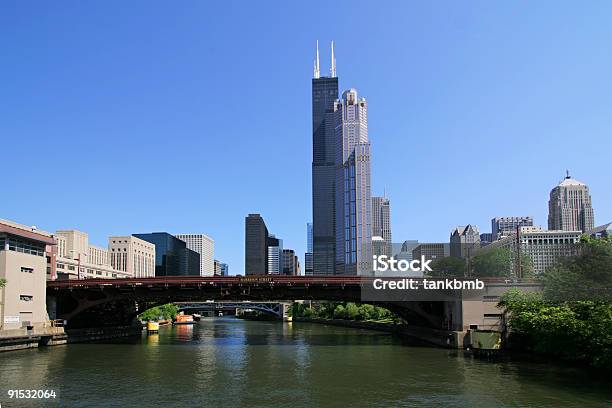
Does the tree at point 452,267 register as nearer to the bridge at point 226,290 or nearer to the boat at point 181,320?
the bridge at point 226,290

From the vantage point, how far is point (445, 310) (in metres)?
84.7

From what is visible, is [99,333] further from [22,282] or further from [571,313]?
[571,313]

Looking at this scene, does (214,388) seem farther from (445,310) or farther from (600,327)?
(445,310)

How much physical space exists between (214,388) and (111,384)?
28.0ft

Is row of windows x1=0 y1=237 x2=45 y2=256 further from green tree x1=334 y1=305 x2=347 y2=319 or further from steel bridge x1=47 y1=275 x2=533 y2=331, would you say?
green tree x1=334 y1=305 x2=347 y2=319

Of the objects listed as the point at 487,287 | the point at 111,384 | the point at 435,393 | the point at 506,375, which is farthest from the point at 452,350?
the point at 111,384

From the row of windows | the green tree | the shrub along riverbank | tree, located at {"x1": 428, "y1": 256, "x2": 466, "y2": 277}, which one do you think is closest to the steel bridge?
the row of windows

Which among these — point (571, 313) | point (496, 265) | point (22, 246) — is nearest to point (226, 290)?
point (22, 246)

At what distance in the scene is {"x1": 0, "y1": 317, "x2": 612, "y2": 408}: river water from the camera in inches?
1592

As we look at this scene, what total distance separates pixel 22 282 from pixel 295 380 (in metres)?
49.5

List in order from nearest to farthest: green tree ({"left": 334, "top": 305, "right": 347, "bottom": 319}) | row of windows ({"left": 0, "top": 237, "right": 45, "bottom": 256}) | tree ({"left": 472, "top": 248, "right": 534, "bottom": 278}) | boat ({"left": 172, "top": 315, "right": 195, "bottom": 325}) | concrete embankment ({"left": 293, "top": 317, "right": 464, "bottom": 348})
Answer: concrete embankment ({"left": 293, "top": 317, "right": 464, "bottom": 348}) → row of windows ({"left": 0, "top": 237, "right": 45, "bottom": 256}) → tree ({"left": 472, "top": 248, "right": 534, "bottom": 278}) → green tree ({"left": 334, "top": 305, "right": 347, "bottom": 319}) → boat ({"left": 172, "top": 315, "right": 195, "bottom": 325})

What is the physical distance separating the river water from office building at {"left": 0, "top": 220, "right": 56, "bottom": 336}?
7964mm

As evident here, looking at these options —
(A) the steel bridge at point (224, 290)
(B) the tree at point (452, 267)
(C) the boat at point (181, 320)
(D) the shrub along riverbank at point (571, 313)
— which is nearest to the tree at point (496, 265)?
(B) the tree at point (452, 267)

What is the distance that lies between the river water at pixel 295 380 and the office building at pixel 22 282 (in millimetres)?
7964
